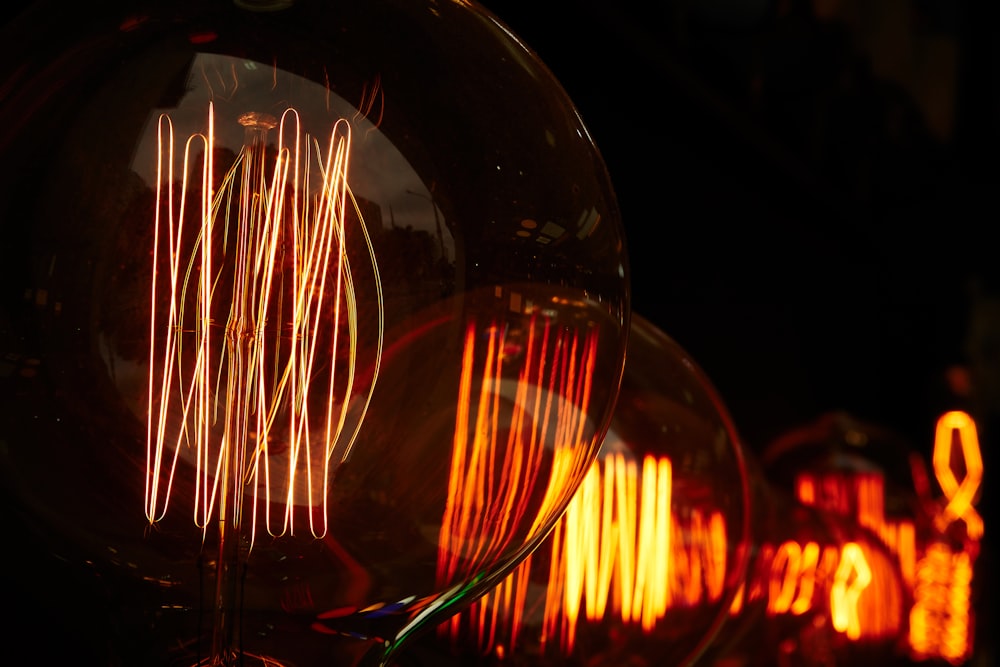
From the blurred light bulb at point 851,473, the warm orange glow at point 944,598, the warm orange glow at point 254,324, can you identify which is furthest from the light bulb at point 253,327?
the warm orange glow at point 944,598

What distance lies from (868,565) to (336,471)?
881mm

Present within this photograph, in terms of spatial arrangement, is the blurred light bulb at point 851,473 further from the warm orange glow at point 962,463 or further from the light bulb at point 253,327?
the warm orange glow at point 962,463

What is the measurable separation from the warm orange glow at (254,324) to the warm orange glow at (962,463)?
2.64 metres

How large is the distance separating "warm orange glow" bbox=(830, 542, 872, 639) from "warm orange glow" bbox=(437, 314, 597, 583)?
0.77 m

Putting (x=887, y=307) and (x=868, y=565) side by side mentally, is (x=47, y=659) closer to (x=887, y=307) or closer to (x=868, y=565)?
(x=868, y=565)

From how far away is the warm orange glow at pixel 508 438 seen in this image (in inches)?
9.6

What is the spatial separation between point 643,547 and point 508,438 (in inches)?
Answer: 8.3

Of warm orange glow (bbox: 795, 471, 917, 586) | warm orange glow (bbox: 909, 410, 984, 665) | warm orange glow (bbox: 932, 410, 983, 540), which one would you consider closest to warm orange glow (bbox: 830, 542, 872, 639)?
warm orange glow (bbox: 795, 471, 917, 586)

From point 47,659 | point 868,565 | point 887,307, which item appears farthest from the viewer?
point 887,307

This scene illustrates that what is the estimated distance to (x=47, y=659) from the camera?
485 mm

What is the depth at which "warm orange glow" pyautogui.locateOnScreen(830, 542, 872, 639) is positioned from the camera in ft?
3.25

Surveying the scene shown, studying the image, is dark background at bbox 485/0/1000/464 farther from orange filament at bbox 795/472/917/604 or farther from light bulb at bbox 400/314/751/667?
light bulb at bbox 400/314/751/667

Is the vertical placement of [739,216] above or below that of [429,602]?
above

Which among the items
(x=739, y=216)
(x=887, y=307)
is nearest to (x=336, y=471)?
(x=739, y=216)
